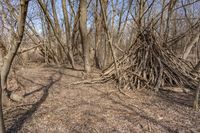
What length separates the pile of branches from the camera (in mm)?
4852

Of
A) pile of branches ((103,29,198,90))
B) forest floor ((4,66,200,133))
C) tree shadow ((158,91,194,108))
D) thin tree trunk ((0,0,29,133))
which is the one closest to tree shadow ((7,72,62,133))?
forest floor ((4,66,200,133))

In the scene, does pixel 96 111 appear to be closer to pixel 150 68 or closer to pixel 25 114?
pixel 25 114

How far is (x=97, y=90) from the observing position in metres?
4.56

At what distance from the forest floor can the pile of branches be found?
35cm

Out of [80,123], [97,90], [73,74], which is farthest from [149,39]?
[80,123]

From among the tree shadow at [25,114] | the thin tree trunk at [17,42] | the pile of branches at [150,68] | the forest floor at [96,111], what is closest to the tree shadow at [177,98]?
the forest floor at [96,111]

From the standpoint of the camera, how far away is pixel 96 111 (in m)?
3.26

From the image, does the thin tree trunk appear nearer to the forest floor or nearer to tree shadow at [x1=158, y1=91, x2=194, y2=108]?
the forest floor

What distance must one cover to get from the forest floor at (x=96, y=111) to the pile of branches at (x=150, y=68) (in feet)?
1.15

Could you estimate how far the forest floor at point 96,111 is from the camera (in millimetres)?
2709

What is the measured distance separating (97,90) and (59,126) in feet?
6.30

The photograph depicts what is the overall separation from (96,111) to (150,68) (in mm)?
2443

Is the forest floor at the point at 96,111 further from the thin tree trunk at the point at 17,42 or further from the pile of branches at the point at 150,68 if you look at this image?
the thin tree trunk at the point at 17,42

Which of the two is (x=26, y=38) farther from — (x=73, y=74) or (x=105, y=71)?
(x=105, y=71)
